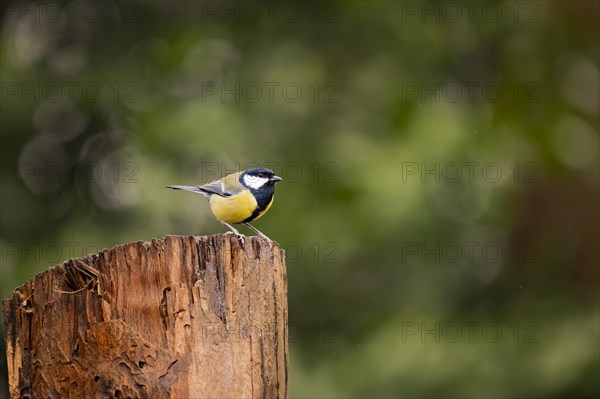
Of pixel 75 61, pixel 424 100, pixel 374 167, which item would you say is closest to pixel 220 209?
pixel 374 167

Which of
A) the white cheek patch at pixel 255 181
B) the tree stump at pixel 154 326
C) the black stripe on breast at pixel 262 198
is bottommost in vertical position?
the tree stump at pixel 154 326

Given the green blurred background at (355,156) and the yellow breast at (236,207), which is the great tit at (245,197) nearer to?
the yellow breast at (236,207)

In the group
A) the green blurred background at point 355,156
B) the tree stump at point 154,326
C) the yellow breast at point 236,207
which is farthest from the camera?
the green blurred background at point 355,156

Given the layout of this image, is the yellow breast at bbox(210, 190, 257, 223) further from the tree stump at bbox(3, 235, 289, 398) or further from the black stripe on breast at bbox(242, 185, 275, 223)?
the tree stump at bbox(3, 235, 289, 398)

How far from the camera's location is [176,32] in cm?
1030

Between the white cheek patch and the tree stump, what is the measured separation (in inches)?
82.5

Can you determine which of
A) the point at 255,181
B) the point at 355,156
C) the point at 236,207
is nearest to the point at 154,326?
the point at 236,207

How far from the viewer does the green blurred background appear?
9.10 metres

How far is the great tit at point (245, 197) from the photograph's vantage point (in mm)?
5117

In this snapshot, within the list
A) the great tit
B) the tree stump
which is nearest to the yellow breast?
the great tit

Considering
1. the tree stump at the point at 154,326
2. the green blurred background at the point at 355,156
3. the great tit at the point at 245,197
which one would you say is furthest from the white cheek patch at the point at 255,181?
the green blurred background at the point at 355,156

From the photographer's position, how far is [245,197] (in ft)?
16.8

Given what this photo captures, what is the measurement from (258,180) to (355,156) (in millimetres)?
4382

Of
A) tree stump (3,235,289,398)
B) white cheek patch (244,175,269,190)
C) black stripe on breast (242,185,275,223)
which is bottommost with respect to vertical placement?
tree stump (3,235,289,398)
